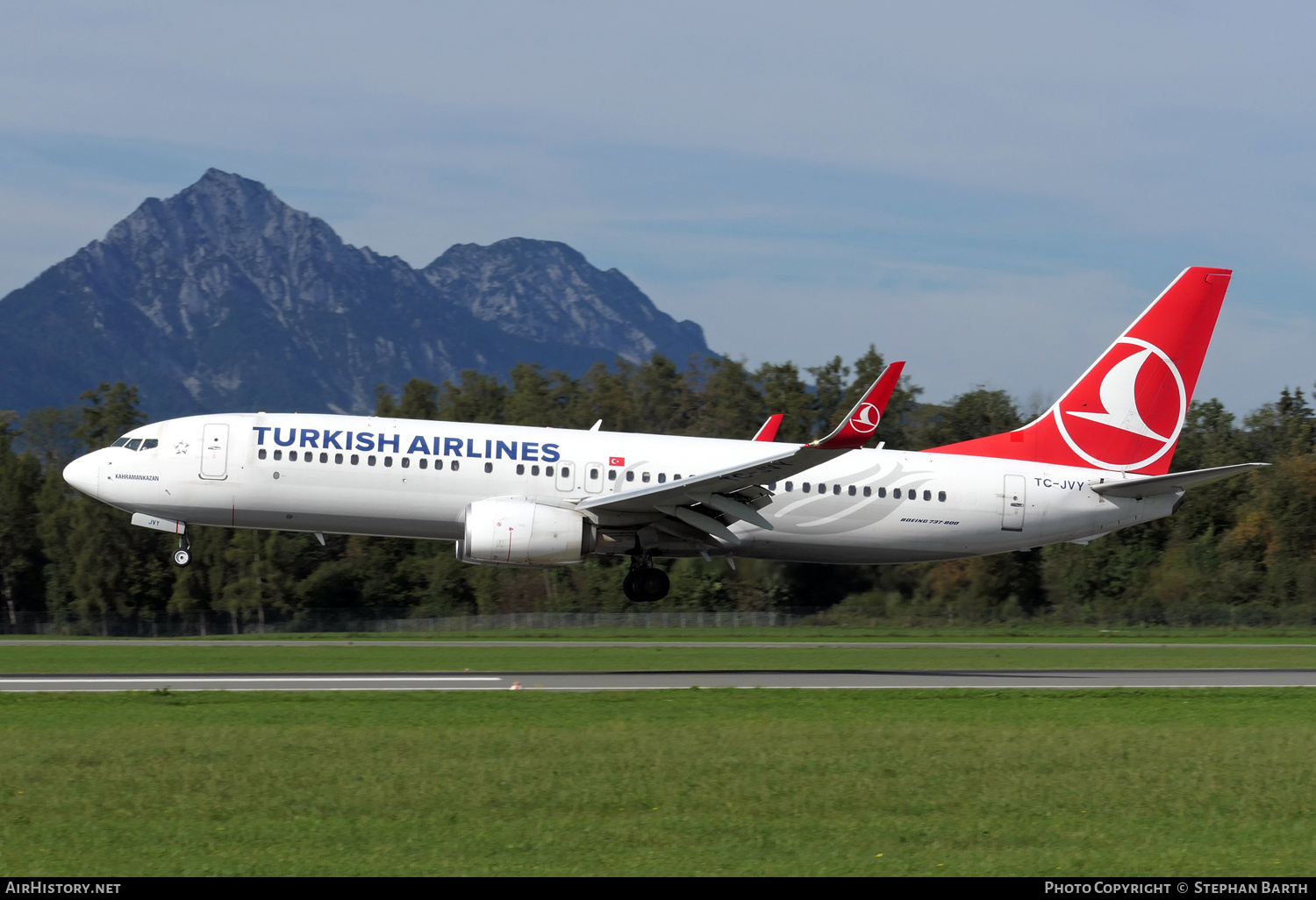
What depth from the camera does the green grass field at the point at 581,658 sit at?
27422mm

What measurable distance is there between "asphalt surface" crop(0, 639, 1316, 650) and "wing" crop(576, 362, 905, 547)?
714 cm

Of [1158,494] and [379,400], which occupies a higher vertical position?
[379,400]

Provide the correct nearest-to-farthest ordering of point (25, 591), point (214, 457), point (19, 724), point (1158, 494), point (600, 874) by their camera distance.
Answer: point (600, 874) → point (19, 724) → point (214, 457) → point (1158, 494) → point (25, 591)

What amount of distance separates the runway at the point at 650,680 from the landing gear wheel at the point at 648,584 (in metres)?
2.67

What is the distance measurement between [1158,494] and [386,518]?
17.4 metres

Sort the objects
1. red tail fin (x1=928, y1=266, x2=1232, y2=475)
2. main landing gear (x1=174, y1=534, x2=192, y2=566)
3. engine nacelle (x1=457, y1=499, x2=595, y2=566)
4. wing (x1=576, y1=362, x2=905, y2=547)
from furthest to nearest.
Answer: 1. red tail fin (x1=928, y1=266, x2=1232, y2=475)
2. main landing gear (x1=174, y1=534, x2=192, y2=566)
3. engine nacelle (x1=457, y1=499, x2=595, y2=566)
4. wing (x1=576, y1=362, x2=905, y2=547)

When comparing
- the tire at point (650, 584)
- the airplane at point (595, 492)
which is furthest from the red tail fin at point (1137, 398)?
the tire at point (650, 584)

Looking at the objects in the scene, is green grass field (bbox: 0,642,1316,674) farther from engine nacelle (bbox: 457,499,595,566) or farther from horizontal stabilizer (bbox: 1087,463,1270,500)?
horizontal stabilizer (bbox: 1087,463,1270,500)

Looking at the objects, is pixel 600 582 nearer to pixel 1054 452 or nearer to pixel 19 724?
pixel 1054 452

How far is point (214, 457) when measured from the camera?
28.5 m

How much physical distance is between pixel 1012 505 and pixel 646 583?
28.7ft

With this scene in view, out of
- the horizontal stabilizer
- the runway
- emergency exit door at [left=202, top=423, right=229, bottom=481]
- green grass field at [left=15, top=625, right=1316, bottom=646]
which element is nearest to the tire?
the runway

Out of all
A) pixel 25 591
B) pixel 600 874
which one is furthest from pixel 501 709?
pixel 25 591

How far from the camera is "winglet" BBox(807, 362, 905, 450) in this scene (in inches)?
945
